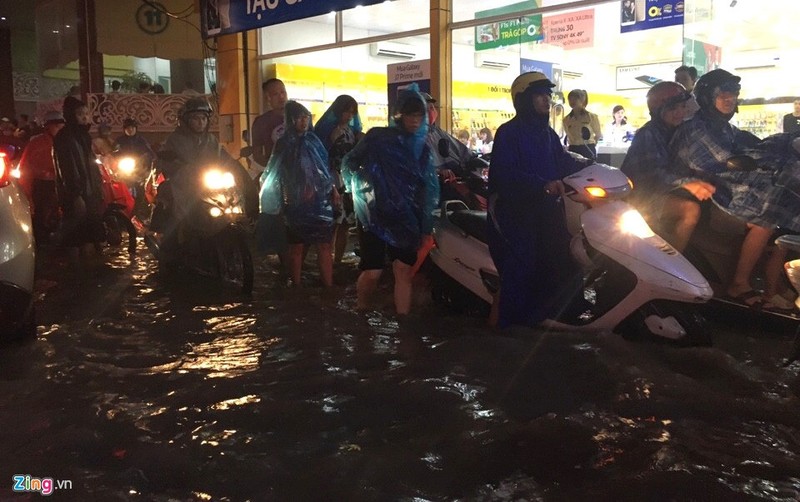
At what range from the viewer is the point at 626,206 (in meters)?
4.41

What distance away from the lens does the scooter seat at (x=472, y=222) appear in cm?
507

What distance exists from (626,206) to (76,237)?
6.19 metres

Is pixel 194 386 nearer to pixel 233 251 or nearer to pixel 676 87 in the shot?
pixel 233 251

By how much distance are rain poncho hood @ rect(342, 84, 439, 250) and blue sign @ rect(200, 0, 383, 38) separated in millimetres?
5551

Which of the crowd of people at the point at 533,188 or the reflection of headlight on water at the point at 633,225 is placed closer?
the reflection of headlight on water at the point at 633,225

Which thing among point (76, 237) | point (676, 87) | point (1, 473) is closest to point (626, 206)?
point (676, 87)

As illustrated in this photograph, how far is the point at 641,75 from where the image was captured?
1315 cm

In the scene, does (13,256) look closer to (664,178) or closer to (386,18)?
(664,178)

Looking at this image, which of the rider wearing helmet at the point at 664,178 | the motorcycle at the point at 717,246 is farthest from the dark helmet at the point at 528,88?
the motorcycle at the point at 717,246

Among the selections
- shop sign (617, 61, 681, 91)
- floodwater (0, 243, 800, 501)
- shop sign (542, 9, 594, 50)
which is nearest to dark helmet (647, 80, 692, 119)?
floodwater (0, 243, 800, 501)

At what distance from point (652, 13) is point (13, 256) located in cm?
808

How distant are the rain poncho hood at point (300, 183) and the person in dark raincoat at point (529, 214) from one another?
186 centimetres

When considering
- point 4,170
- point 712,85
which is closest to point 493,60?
point 712,85

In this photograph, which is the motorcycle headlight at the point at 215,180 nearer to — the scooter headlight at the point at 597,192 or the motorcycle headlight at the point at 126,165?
the scooter headlight at the point at 597,192
